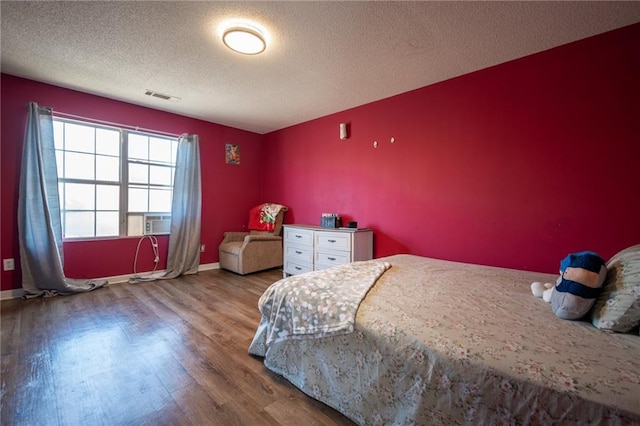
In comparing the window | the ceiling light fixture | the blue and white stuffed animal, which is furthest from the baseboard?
the blue and white stuffed animal

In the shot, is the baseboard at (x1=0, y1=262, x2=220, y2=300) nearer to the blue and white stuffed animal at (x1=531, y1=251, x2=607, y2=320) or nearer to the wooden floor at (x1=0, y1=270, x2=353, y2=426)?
the wooden floor at (x1=0, y1=270, x2=353, y2=426)

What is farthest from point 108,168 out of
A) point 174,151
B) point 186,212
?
point 186,212

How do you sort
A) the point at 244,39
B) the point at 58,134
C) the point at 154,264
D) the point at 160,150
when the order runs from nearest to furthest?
the point at 244,39
the point at 58,134
the point at 154,264
the point at 160,150

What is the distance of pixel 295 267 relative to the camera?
3875 millimetres

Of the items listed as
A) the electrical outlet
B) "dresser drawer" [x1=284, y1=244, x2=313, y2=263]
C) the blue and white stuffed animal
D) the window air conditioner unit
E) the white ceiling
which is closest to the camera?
the blue and white stuffed animal

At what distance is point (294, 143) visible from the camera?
15.0 feet

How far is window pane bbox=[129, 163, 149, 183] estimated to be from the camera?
3801 mm

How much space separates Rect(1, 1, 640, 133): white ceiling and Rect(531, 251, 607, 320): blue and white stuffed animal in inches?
67.5

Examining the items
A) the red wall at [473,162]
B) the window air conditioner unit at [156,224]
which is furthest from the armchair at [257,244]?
the window air conditioner unit at [156,224]

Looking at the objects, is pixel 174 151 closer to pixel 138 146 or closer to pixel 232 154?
pixel 138 146

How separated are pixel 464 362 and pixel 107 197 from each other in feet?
14.2

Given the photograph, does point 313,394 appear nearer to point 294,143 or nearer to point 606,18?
point 606,18

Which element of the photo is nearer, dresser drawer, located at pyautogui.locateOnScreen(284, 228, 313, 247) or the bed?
the bed

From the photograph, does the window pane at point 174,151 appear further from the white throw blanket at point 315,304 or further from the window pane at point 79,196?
the white throw blanket at point 315,304
